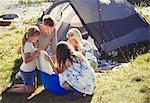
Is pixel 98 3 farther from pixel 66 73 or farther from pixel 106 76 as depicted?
pixel 66 73

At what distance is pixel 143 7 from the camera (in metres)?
11.6

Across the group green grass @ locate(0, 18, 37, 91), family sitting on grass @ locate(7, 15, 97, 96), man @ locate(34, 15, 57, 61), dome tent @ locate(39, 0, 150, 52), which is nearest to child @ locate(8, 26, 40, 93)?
family sitting on grass @ locate(7, 15, 97, 96)

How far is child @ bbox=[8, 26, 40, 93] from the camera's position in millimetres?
5391

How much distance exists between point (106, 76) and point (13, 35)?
12.1 ft

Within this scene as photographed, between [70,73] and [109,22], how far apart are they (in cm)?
235

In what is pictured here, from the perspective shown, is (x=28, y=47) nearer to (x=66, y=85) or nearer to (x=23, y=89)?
(x=23, y=89)

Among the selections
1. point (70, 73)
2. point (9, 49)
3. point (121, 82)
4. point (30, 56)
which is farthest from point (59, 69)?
point (9, 49)

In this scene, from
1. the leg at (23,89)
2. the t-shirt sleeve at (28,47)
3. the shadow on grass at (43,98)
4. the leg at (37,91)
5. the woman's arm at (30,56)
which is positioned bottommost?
the shadow on grass at (43,98)

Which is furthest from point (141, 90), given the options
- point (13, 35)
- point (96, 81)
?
point (13, 35)

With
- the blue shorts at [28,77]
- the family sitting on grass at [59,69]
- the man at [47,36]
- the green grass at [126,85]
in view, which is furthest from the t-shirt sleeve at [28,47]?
the green grass at [126,85]

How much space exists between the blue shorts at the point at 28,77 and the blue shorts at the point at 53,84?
0.20 meters

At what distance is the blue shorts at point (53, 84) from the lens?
520 cm

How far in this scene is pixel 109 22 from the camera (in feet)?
23.7

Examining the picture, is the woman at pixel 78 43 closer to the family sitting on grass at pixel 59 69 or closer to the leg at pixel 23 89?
the family sitting on grass at pixel 59 69
